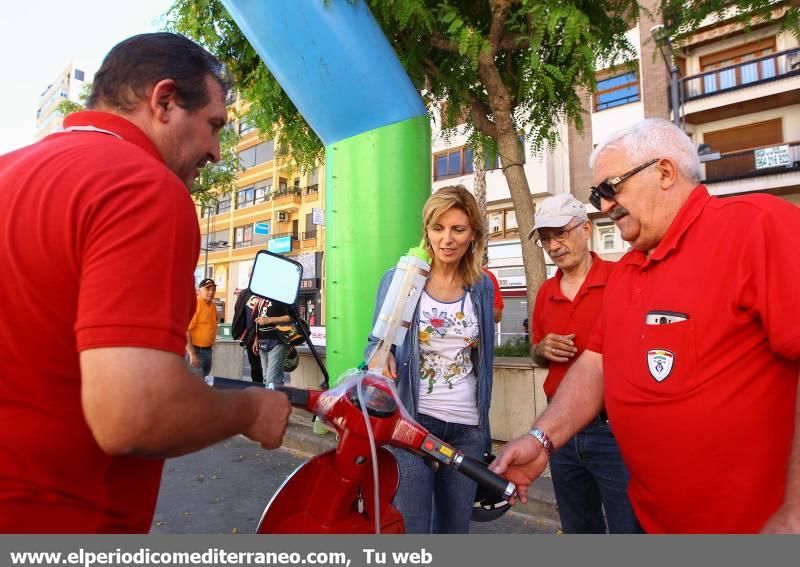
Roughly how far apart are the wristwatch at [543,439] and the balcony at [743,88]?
22.2 meters

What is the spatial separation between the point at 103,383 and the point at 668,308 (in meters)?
1.48

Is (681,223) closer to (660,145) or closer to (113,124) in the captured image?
(660,145)

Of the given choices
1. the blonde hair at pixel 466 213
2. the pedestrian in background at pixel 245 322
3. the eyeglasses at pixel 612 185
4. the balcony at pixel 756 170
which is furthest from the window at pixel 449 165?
the eyeglasses at pixel 612 185

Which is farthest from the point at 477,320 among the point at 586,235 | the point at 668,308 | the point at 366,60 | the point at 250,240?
the point at 250,240

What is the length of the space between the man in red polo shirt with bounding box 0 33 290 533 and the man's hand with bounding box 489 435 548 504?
90 cm

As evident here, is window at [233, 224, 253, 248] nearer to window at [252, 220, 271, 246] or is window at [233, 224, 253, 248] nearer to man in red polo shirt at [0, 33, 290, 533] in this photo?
window at [252, 220, 271, 246]

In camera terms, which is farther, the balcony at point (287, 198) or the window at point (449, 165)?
the balcony at point (287, 198)

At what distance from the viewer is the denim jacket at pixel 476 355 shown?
95.6 inches

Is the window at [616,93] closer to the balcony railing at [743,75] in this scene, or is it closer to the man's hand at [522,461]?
the balcony railing at [743,75]

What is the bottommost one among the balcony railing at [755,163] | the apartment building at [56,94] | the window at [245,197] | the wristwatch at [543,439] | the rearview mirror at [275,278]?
the wristwatch at [543,439]

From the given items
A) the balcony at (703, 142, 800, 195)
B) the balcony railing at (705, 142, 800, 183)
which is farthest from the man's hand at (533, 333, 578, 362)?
the balcony railing at (705, 142, 800, 183)

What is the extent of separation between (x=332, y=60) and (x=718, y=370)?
3644 millimetres

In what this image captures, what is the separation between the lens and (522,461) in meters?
1.72

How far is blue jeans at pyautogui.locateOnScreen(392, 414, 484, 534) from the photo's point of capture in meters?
2.27
